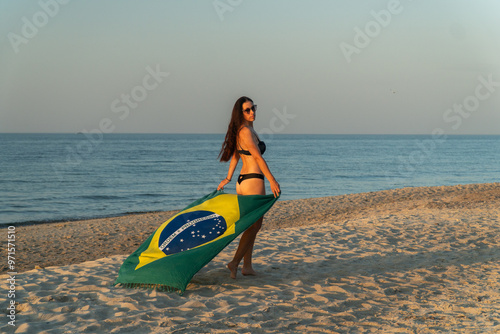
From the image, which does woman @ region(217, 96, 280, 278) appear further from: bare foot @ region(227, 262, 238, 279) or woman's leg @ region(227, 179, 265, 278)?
bare foot @ region(227, 262, 238, 279)

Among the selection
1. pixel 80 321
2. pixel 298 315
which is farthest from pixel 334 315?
pixel 80 321

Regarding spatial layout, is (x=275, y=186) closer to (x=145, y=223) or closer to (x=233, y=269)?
(x=233, y=269)

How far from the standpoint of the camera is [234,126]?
505cm

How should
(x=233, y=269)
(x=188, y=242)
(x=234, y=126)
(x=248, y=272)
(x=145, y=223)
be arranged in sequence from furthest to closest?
(x=145, y=223)
(x=248, y=272)
(x=233, y=269)
(x=234, y=126)
(x=188, y=242)

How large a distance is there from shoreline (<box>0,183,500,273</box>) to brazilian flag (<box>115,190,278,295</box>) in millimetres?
3896

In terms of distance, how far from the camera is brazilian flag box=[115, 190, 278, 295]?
185 inches

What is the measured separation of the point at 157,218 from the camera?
13.6 m

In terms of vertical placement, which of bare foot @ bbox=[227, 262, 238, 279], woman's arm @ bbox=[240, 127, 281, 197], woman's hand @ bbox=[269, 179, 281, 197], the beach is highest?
woman's arm @ bbox=[240, 127, 281, 197]

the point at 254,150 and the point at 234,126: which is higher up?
the point at 234,126

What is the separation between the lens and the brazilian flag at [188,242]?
470cm

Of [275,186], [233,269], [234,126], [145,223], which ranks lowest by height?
[145,223]

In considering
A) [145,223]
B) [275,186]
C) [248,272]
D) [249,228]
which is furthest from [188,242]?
[145,223]

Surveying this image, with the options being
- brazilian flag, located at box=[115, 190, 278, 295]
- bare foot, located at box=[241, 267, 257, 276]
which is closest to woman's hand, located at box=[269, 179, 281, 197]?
brazilian flag, located at box=[115, 190, 278, 295]

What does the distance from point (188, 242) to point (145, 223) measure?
7958 mm
